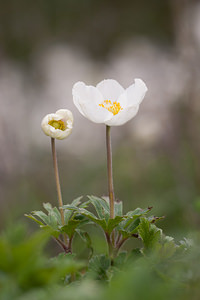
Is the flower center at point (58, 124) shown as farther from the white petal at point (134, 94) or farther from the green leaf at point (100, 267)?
the green leaf at point (100, 267)

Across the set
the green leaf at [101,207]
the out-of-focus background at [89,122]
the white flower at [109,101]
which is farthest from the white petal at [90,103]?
the out-of-focus background at [89,122]

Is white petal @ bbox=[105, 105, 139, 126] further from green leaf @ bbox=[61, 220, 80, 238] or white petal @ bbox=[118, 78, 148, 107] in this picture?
green leaf @ bbox=[61, 220, 80, 238]

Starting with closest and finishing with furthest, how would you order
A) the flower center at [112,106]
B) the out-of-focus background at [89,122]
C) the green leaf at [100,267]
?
the green leaf at [100,267], the flower center at [112,106], the out-of-focus background at [89,122]

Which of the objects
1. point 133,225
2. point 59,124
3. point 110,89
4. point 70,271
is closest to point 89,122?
point 110,89

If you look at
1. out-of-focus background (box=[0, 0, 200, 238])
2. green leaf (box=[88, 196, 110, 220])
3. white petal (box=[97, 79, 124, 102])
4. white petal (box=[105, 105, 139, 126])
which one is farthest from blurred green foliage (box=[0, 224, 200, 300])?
out-of-focus background (box=[0, 0, 200, 238])

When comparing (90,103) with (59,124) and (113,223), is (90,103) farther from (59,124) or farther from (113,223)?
(113,223)

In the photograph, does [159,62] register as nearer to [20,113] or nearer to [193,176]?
[20,113]

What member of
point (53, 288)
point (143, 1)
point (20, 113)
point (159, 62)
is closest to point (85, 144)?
point (20, 113)
